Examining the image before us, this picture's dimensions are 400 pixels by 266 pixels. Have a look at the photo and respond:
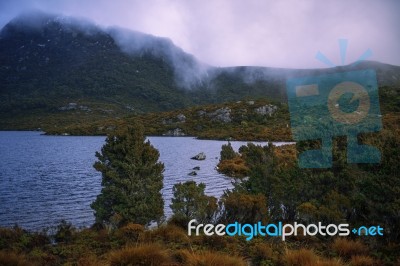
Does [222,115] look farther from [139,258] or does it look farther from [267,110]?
[139,258]

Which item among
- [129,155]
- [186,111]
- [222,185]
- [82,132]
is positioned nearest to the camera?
[129,155]

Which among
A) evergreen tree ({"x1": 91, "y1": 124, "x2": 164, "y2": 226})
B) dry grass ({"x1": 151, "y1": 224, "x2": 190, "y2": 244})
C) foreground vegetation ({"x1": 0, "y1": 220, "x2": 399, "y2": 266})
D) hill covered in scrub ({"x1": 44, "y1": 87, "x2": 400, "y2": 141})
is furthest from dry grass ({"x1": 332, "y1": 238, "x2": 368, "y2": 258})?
hill covered in scrub ({"x1": 44, "y1": 87, "x2": 400, "y2": 141})

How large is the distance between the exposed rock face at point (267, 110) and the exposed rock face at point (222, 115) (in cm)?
1387

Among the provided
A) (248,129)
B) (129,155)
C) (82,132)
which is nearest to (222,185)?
(129,155)

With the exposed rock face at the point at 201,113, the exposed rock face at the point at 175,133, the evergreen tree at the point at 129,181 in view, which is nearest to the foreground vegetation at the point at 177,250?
the evergreen tree at the point at 129,181

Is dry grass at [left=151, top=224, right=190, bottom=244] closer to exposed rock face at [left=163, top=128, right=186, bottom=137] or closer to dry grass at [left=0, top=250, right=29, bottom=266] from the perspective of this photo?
dry grass at [left=0, top=250, right=29, bottom=266]

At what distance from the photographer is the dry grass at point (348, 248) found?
940cm

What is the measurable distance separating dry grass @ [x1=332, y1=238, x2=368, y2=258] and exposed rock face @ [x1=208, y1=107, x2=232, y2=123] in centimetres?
13288

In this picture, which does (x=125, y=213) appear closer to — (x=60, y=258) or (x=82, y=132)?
(x=60, y=258)

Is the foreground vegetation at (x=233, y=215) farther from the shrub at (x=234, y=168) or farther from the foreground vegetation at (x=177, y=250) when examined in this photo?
the shrub at (x=234, y=168)

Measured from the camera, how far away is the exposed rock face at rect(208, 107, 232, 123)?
472 ft

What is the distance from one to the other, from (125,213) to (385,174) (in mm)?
12496

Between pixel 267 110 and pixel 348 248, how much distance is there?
5529 inches

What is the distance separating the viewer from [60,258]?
9.99 m
